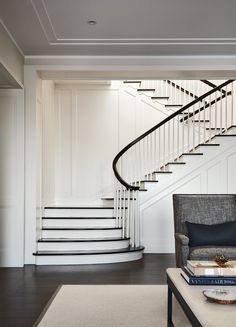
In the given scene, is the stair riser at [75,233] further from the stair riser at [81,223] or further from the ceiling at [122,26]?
the ceiling at [122,26]

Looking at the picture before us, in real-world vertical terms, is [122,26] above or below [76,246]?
above

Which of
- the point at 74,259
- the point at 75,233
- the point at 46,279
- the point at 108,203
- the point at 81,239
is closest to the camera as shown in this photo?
the point at 46,279

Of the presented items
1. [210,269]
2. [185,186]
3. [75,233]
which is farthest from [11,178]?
[210,269]

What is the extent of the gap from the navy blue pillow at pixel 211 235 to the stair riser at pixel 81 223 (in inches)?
80.2

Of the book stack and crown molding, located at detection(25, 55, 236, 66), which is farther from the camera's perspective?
crown molding, located at detection(25, 55, 236, 66)

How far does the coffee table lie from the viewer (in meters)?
2.03

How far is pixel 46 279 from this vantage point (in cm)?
463

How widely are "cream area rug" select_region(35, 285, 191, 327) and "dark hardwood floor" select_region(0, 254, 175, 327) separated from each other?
0.57ft

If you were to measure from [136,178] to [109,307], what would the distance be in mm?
3703

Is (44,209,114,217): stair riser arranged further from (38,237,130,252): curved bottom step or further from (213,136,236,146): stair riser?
(213,136,236,146): stair riser

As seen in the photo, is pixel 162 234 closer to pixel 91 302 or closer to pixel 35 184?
pixel 35 184

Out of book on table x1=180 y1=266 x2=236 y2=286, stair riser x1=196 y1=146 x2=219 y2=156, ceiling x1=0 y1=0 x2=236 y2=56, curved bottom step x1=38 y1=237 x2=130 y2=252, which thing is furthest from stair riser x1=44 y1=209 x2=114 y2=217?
book on table x1=180 y1=266 x2=236 y2=286

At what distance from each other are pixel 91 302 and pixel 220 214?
1971mm

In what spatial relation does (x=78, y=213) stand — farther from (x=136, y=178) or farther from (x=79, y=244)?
(x=136, y=178)
